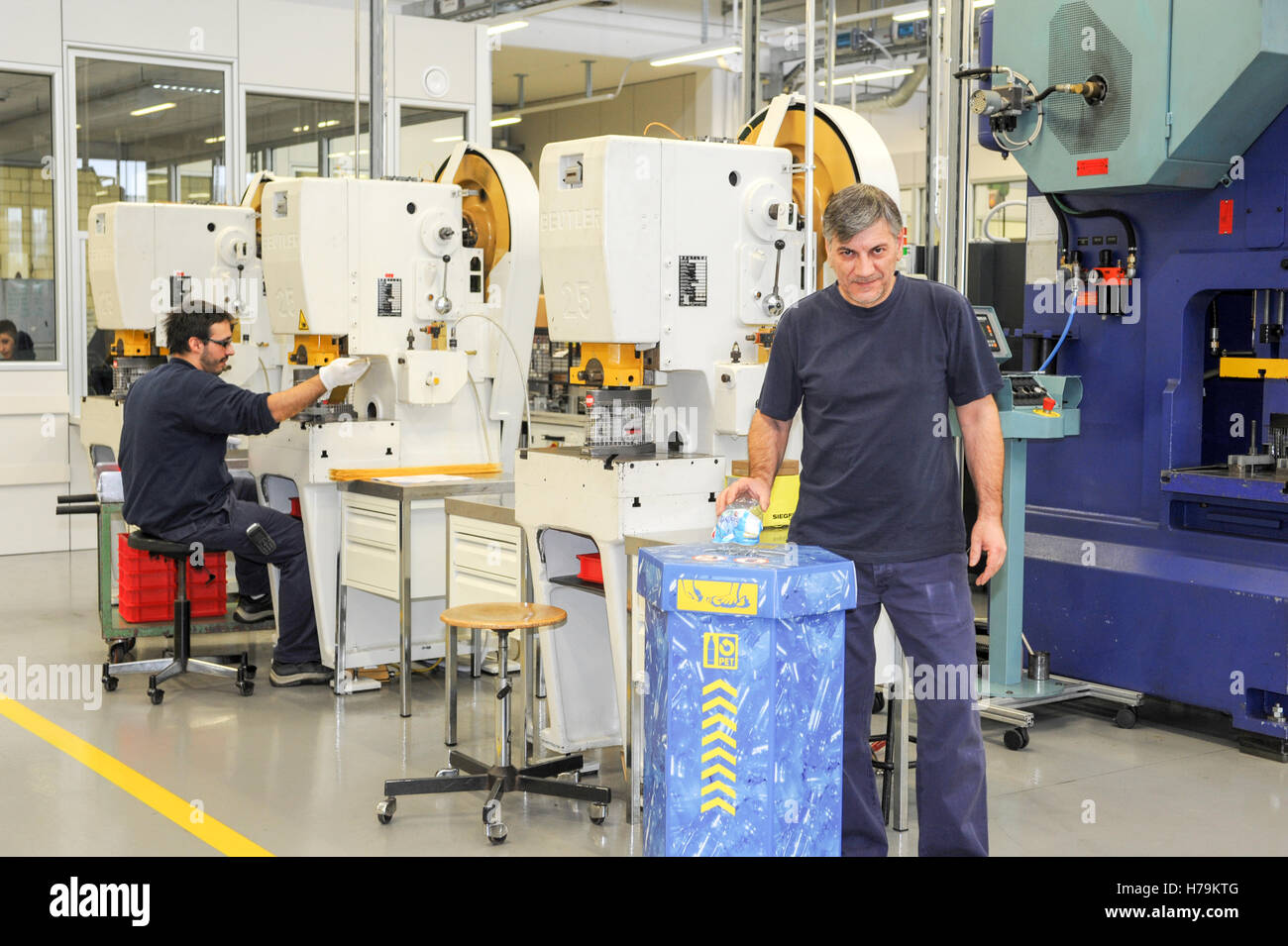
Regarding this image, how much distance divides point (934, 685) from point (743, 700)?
49 cm

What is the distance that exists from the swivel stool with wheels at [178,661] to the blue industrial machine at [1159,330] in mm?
2911

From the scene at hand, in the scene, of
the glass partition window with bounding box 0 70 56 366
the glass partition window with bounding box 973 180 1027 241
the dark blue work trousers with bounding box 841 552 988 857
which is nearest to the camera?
the dark blue work trousers with bounding box 841 552 988 857

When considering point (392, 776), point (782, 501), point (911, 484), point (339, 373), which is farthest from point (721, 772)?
point (339, 373)

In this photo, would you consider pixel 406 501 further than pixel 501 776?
Yes

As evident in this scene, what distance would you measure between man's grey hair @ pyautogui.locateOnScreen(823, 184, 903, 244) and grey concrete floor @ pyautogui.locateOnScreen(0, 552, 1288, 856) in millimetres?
1642

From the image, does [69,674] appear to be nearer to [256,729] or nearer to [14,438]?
[256,729]

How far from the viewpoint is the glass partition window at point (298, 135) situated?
8.70 meters

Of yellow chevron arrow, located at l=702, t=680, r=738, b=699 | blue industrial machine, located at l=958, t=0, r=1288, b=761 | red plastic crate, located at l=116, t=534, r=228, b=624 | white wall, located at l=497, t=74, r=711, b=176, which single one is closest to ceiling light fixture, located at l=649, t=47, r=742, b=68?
white wall, located at l=497, t=74, r=711, b=176

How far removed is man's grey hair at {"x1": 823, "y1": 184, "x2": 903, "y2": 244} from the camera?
283 cm

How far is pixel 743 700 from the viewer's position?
2.67 metres

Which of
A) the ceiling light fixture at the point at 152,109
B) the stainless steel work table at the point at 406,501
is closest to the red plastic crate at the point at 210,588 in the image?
the stainless steel work table at the point at 406,501

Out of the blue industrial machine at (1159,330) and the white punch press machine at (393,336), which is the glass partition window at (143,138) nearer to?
the white punch press machine at (393,336)

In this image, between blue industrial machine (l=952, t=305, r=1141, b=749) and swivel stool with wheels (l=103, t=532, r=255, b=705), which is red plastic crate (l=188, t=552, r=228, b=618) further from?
blue industrial machine (l=952, t=305, r=1141, b=749)

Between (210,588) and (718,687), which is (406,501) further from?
(718,687)
